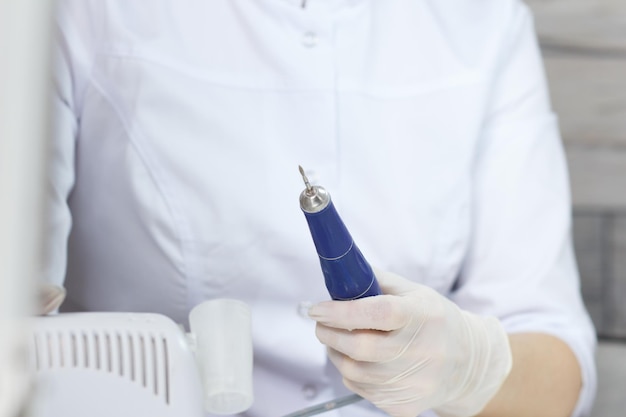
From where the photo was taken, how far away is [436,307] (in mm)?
925

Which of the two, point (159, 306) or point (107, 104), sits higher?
point (107, 104)

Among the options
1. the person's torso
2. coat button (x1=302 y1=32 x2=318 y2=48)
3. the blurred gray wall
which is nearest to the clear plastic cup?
the person's torso

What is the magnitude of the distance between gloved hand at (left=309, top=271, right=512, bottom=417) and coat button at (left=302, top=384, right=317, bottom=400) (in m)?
0.17

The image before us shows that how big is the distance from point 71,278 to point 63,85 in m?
0.26

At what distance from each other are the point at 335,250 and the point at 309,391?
43 centimetres

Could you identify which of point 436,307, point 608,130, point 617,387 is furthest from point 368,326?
point 608,130

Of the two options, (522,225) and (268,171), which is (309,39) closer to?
(268,171)

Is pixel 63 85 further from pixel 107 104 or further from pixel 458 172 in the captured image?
→ pixel 458 172

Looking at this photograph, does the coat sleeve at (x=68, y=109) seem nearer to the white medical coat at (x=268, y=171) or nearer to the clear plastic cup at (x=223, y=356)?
the white medical coat at (x=268, y=171)

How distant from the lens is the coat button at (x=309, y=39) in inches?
45.0

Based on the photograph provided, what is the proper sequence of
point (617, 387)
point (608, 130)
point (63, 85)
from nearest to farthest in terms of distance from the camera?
point (63, 85)
point (617, 387)
point (608, 130)

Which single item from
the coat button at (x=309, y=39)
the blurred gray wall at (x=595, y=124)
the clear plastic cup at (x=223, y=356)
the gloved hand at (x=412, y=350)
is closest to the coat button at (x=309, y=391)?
the gloved hand at (x=412, y=350)

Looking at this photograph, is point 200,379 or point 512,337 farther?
point 512,337

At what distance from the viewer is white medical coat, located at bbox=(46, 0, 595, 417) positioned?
3.60ft
